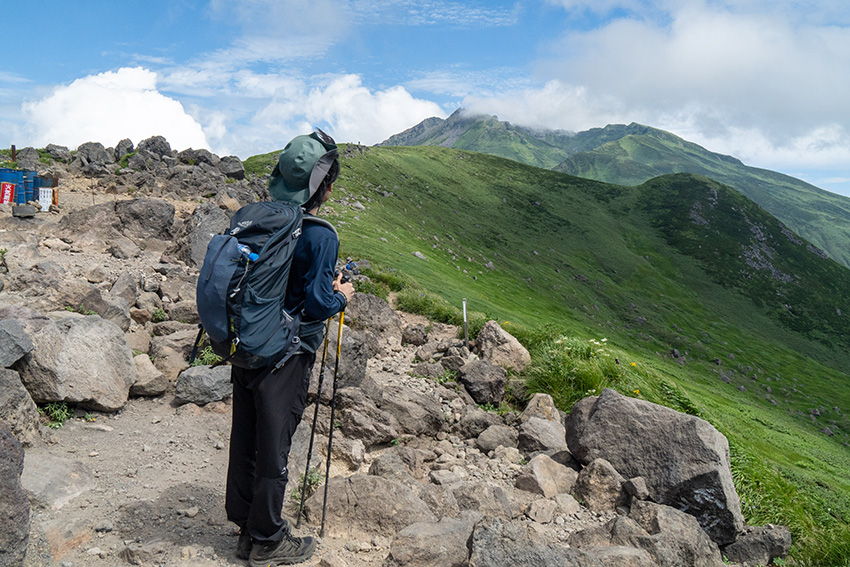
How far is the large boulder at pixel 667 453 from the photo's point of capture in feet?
23.3

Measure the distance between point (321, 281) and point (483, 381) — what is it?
7114mm

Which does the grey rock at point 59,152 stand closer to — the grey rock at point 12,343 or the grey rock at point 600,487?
the grey rock at point 12,343

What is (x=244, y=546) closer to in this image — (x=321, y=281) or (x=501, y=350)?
(x=321, y=281)

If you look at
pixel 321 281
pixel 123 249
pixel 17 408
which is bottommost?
pixel 17 408

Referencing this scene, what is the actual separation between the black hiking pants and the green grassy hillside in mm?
7307

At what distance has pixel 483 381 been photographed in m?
10.9

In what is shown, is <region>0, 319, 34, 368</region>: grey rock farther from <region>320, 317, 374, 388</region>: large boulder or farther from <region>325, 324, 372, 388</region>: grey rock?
<region>325, 324, 372, 388</region>: grey rock

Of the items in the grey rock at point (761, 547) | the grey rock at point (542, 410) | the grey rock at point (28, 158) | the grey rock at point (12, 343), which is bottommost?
the grey rock at point (761, 547)

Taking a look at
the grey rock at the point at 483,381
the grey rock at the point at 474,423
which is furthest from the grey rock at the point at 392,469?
the grey rock at the point at 483,381

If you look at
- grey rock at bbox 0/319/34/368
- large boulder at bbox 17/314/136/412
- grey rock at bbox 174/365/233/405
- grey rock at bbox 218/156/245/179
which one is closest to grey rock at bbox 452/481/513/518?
grey rock at bbox 174/365/233/405

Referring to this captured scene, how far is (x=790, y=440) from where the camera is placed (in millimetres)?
32531

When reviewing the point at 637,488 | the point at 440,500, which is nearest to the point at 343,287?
the point at 440,500

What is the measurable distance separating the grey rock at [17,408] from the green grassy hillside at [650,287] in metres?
9.14

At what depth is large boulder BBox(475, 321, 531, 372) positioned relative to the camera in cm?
1266
